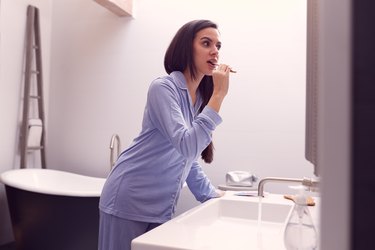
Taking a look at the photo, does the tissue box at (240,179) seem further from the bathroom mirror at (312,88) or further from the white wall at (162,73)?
the bathroom mirror at (312,88)

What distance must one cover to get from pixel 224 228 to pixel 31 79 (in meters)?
2.46

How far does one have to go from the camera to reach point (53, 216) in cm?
210

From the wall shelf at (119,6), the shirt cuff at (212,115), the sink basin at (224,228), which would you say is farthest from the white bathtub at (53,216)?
the wall shelf at (119,6)

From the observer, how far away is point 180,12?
272 cm

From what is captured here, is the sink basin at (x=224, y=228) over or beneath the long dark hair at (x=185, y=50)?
beneath

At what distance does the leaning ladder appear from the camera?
9.39ft

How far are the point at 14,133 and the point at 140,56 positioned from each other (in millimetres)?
1217

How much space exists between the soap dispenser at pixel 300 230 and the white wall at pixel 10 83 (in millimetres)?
2534

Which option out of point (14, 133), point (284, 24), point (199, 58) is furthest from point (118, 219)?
point (14, 133)

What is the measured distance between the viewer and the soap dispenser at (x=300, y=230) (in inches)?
27.8

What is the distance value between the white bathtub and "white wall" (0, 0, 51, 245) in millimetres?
526

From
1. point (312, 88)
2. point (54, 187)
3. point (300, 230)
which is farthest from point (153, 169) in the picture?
point (54, 187)

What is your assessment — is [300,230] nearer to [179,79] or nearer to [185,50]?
[179,79]

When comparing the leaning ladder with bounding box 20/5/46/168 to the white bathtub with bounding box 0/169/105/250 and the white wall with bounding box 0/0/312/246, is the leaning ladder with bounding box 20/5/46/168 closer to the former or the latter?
the white wall with bounding box 0/0/312/246
